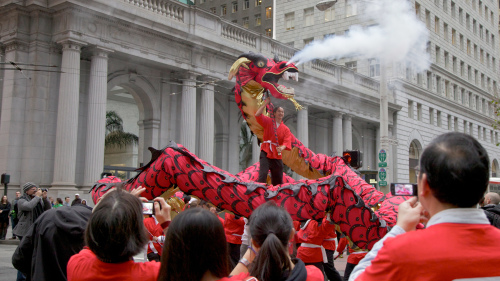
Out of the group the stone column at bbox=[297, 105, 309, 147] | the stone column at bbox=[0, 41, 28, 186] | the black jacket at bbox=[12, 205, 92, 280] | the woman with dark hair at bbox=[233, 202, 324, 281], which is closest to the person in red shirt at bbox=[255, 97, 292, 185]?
the woman with dark hair at bbox=[233, 202, 324, 281]

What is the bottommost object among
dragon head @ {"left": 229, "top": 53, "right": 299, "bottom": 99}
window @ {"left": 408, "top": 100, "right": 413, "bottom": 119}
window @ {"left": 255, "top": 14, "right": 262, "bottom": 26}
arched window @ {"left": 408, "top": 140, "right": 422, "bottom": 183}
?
dragon head @ {"left": 229, "top": 53, "right": 299, "bottom": 99}

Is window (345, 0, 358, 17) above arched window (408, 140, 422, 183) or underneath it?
above

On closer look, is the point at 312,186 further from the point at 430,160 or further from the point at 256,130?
the point at 430,160

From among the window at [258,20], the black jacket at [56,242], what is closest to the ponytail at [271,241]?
the black jacket at [56,242]

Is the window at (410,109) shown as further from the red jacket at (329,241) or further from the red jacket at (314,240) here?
the red jacket at (314,240)

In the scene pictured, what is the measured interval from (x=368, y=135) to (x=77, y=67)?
27.5 m

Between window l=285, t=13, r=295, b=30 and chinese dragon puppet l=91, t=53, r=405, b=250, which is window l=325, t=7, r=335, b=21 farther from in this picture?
chinese dragon puppet l=91, t=53, r=405, b=250

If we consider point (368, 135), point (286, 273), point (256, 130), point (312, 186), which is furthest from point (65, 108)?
point (368, 135)

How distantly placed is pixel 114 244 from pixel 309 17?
38.7 meters

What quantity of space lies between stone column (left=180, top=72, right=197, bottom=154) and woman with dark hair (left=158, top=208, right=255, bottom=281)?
71.7 ft

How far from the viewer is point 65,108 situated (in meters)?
20.2

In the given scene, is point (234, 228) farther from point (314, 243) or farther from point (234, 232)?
point (314, 243)

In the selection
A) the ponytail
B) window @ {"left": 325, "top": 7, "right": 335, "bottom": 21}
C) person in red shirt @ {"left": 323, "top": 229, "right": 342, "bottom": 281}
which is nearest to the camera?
the ponytail

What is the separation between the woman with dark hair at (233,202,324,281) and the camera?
3.23m
